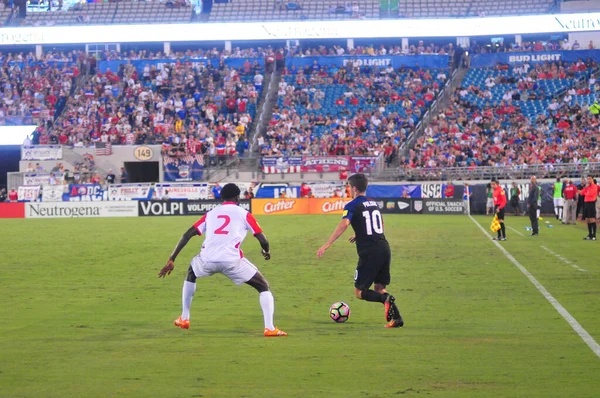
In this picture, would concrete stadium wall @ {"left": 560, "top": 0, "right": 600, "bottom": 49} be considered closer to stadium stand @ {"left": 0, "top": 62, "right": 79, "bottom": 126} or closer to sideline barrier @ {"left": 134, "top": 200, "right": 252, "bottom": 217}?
sideline barrier @ {"left": 134, "top": 200, "right": 252, "bottom": 217}

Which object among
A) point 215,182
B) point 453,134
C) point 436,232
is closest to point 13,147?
point 215,182

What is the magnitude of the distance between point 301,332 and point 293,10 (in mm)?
58464

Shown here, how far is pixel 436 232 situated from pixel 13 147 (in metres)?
34.4

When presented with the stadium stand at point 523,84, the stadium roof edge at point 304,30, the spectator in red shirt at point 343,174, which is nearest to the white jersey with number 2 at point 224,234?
the spectator in red shirt at point 343,174

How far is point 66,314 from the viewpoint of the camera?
1259cm

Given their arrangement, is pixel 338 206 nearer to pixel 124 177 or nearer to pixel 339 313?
pixel 124 177

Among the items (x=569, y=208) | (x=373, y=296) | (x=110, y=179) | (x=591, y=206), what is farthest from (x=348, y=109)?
(x=373, y=296)

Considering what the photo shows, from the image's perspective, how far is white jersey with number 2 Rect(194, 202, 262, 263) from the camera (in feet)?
34.1

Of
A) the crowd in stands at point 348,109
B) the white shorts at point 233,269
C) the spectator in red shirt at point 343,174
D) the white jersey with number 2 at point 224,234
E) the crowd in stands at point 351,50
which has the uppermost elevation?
the crowd in stands at point 351,50

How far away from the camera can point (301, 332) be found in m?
10.8

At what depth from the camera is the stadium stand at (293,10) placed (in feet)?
219

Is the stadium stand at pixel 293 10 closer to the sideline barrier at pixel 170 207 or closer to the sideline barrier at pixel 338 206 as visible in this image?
the sideline barrier at pixel 338 206

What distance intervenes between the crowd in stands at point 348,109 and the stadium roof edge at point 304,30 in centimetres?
448

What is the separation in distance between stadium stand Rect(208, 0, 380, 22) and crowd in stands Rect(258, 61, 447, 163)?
6482 mm
